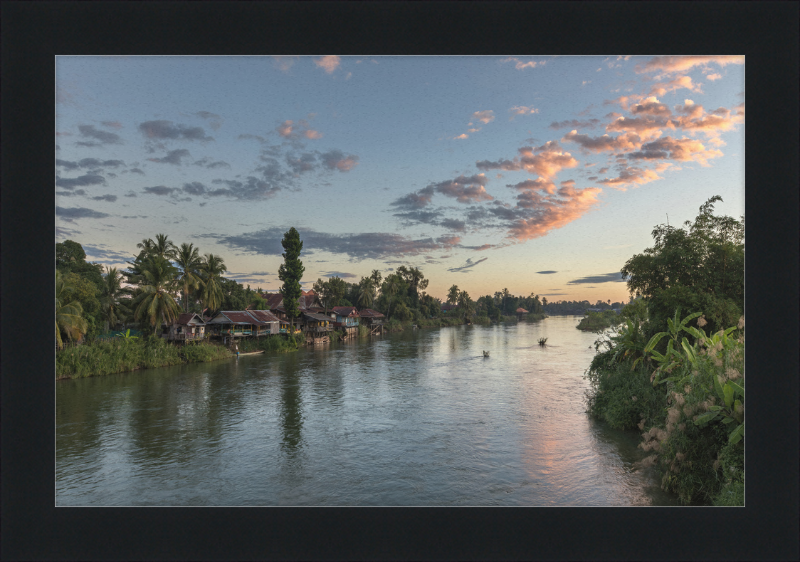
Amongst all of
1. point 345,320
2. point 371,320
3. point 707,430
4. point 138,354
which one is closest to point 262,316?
point 138,354

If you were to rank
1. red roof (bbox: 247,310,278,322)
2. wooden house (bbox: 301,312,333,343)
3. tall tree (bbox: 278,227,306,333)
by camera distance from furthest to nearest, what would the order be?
wooden house (bbox: 301,312,333,343) → tall tree (bbox: 278,227,306,333) → red roof (bbox: 247,310,278,322)

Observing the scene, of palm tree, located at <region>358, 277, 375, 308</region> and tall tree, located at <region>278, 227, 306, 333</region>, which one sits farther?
palm tree, located at <region>358, 277, 375, 308</region>

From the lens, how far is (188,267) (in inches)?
826

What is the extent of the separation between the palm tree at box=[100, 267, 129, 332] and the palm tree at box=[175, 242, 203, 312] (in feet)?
8.82

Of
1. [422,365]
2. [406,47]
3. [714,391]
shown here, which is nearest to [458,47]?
[406,47]

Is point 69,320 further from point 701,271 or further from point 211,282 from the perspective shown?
point 701,271

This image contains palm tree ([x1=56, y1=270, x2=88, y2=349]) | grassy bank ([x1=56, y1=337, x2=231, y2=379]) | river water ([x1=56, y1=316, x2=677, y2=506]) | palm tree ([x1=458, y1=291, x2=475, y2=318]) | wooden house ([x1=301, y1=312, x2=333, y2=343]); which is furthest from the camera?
palm tree ([x1=458, y1=291, x2=475, y2=318])

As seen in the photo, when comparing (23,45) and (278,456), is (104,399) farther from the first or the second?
(23,45)

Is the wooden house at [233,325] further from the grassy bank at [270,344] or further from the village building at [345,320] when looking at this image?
the village building at [345,320]

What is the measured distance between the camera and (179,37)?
1998mm

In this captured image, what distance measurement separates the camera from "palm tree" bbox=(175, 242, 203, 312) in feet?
67.5

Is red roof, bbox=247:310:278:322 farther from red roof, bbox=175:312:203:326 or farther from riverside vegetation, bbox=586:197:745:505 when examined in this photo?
riverside vegetation, bbox=586:197:745:505

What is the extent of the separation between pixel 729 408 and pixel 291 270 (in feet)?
70.4

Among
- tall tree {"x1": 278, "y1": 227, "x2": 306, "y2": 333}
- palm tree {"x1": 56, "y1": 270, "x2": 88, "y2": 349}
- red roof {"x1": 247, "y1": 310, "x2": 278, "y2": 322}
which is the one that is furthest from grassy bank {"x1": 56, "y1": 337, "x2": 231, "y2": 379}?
tall tree {"x1": 278, "y1": 227, "x2": 306, "y2": 333}
